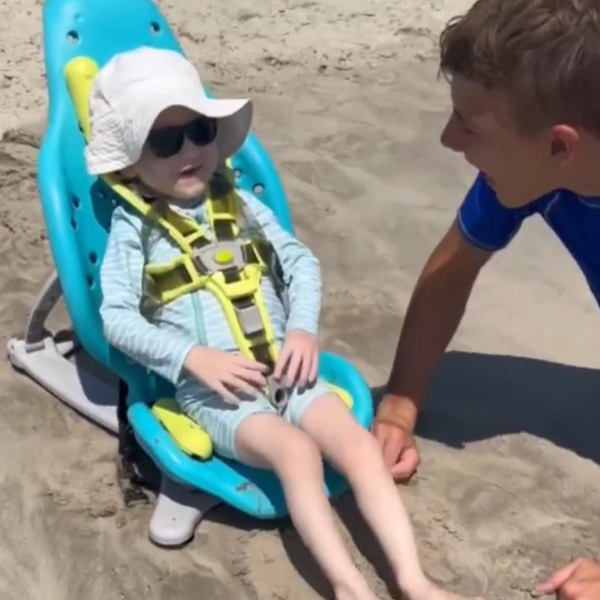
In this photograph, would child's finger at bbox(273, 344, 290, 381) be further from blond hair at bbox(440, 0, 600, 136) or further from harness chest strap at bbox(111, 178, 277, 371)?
blond hair at bbox(440, 0, 600, 136)

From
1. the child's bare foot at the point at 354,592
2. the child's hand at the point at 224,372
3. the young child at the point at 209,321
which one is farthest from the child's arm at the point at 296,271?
the child's bare foot at the point at 354,592

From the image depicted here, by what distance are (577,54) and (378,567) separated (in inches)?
30.7

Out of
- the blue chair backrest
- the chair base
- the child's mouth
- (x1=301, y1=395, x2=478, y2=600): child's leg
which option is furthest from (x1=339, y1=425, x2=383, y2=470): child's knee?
the child's mouth

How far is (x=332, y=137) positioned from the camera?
3092 millimetres

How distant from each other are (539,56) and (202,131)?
1.86 ft

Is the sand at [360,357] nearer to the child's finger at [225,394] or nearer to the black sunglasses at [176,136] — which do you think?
the child's finger at [225,394]

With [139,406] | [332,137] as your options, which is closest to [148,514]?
[139,406]

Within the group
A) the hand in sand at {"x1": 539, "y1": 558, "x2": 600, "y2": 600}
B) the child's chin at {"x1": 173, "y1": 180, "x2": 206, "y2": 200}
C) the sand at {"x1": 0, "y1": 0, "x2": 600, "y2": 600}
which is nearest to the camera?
the hand in sand at {"x1": 539, "y1": 558, "x2": 600, "y2": 600}

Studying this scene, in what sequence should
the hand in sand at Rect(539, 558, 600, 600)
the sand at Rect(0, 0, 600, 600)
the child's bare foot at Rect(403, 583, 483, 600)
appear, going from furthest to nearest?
the sand at Rect(0, 0, 600, 600)
the hand in sand at Rect(539, 558, 600, 600)
the child's bare foot at Rect(403, 583, 483, 600)

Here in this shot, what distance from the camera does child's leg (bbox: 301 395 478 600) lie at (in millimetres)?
1654

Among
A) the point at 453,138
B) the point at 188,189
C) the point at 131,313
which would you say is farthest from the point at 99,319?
the point at 453,138

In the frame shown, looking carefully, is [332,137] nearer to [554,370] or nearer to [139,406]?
[554,370]

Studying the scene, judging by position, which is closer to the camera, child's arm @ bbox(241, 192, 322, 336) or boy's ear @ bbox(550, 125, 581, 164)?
boy's ear @ bbox(550, 125, 581, 164)

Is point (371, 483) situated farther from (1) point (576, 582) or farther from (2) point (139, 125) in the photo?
(2) point (139, 125)
